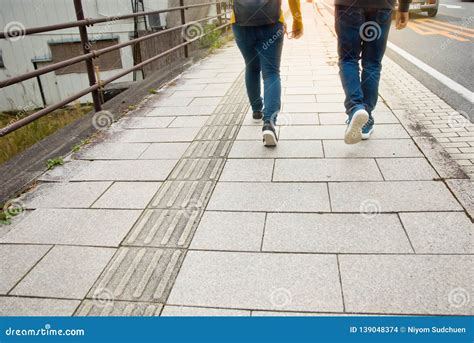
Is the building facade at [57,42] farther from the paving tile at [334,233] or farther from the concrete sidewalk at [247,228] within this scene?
the paving tile at [334,233]

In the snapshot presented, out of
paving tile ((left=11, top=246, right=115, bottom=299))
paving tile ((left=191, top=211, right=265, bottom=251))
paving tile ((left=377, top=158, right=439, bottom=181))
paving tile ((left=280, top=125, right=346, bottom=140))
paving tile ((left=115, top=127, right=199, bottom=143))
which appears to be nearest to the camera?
paving tile ((left=11, top=246, right=115, bottom=299))

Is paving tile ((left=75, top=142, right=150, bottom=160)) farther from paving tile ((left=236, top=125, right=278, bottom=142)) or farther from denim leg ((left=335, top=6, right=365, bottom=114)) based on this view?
denim leg ((left=335, top=6, right=365, bottom=114))

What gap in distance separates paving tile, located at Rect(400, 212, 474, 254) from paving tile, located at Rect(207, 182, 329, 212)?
516 millimetres

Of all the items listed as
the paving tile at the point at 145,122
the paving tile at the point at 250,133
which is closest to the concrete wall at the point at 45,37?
the paving tile at the point at 145,122

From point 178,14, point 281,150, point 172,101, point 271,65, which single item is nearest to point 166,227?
point 281,150

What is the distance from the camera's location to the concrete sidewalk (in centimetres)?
184

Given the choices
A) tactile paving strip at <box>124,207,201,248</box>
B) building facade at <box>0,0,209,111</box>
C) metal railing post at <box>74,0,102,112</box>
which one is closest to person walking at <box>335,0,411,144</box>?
tactile paving strip at <box>124,207,201,248</box>

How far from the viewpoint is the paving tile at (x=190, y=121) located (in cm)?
428

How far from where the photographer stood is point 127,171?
10.6 ft

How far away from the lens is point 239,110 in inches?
183

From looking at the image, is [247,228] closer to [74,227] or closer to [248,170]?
[248,170]
